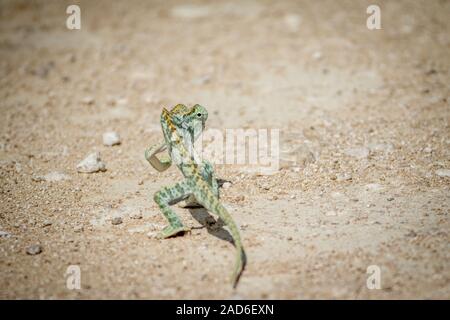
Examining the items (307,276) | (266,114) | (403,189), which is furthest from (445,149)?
(307,276)

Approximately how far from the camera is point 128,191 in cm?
655

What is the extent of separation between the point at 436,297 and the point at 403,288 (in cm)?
27

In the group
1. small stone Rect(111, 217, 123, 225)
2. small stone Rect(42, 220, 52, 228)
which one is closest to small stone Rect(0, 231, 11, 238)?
small stone Rect(42, 220, 52, 228)

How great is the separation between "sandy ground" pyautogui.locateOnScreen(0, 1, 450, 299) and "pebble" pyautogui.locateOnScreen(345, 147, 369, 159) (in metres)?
0.03

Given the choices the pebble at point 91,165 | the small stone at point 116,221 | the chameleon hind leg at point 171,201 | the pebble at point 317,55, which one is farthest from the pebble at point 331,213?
the pebble at point 317,55

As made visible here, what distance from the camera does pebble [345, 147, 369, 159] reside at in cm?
695

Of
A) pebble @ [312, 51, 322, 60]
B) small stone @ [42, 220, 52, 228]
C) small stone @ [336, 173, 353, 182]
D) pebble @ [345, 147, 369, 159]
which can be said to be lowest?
small stone @ [42, 220, 52, 228]

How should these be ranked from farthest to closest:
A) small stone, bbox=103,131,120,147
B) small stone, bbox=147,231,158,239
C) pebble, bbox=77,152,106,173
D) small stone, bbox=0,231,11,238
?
small stone, bbox=103,131,120,147
pebble, bbox=77,152,106,173
small stone, bbox=0,231,11,238
small stone, bbox=147,231,158,239

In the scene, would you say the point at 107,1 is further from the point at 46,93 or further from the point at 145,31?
the point at 46,93

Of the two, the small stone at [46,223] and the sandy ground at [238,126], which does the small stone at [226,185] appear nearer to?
the sandy ground at [238,126]

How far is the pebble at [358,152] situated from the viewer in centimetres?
695

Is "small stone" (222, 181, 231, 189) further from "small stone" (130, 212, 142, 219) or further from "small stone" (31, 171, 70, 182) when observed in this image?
"small stone" (31, 171, 70, 182)

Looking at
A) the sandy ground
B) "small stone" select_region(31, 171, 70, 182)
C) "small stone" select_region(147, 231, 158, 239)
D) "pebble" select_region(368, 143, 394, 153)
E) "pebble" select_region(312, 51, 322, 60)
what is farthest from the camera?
"pebble" select_region(312, 51, 322, 60)

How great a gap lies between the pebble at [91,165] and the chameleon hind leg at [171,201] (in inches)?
68.1
